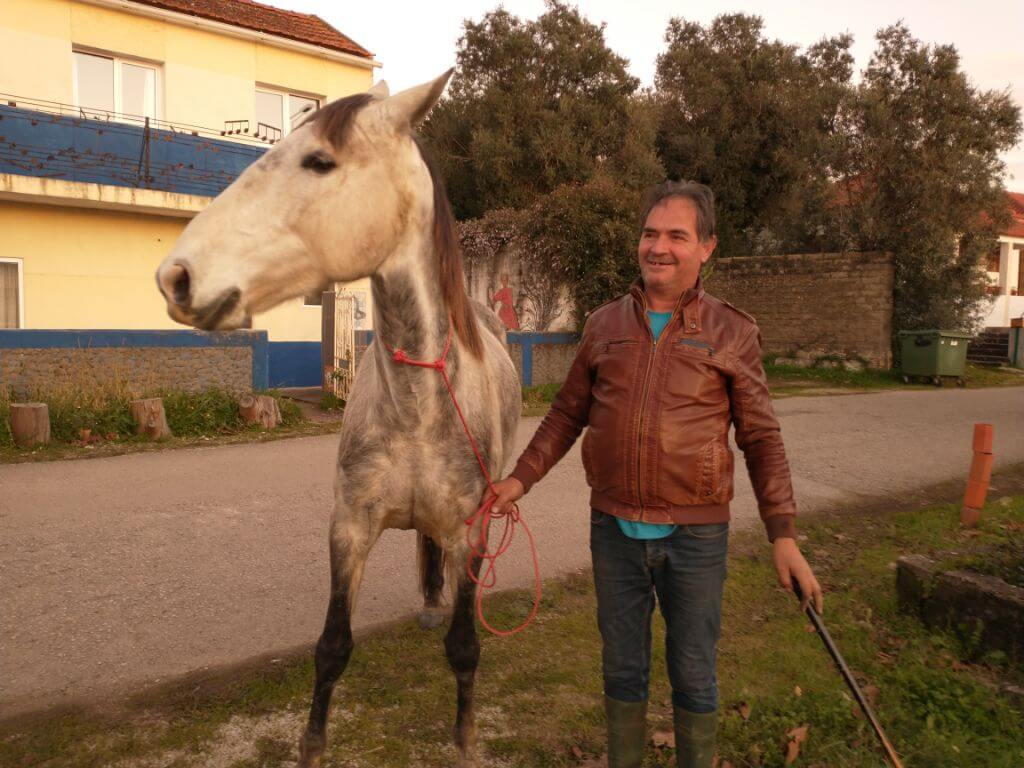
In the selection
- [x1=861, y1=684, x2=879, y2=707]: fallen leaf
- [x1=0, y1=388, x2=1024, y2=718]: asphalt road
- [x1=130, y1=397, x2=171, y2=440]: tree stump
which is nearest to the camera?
[x1=861, y1=684, x2=879, y2=707]: fallen leaf

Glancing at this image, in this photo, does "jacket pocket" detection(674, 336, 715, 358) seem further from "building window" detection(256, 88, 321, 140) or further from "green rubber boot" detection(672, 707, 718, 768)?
"building window" detection(256, 88, 321, 140)

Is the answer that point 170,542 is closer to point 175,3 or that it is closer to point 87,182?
point 87,182

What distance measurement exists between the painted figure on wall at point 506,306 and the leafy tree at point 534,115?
4.13m

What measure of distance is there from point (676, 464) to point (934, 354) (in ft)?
54.6

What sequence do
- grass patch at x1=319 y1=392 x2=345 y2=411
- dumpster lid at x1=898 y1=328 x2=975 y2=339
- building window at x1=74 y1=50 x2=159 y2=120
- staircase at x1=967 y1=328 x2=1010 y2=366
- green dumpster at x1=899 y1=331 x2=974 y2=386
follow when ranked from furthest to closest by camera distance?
staircase at x1=967 y1=328 x2=1010 y2=366, green dumpster at x1=899 y1=331 x2=974 y2=386, dumpster lid at x1=898 y1=328 x2=975 y2=339, building window at x1=74 y1=50 x2=159 y2=120, grass patch at x1=319 y1=392 x2=345 y2=411

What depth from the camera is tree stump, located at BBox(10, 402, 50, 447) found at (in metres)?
8.10

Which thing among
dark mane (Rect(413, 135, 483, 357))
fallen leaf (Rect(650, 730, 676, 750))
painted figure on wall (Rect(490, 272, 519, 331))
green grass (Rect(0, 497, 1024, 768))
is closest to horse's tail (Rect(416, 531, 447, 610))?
green grass (Rect(0, 497, 1024, 768))

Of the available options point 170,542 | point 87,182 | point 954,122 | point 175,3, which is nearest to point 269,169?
point 170,542

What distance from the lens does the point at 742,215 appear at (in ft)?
73.2

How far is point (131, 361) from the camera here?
976cm

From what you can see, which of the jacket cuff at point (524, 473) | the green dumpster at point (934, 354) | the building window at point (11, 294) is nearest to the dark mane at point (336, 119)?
the jacket cuff at point (524, 473)

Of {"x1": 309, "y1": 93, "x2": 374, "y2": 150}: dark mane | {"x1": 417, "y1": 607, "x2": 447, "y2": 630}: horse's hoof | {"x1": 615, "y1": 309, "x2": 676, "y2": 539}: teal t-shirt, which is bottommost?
{"x1": 417, "y1": 607, "x2": 447, "y2": 630}: horse's hoof

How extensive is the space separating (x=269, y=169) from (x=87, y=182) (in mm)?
11182

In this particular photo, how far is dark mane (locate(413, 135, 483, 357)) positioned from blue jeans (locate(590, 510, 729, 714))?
0.83 metres
